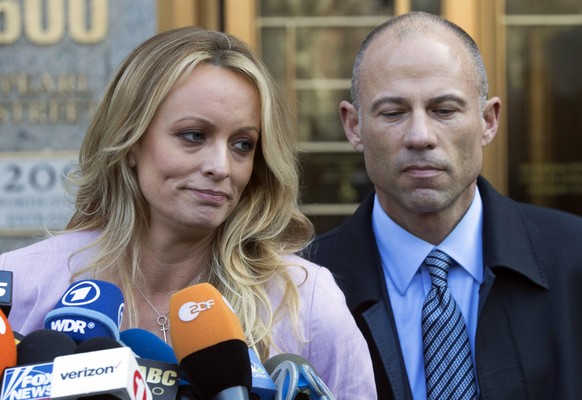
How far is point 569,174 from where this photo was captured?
5887 mm

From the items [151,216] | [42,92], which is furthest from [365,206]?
[42,92]

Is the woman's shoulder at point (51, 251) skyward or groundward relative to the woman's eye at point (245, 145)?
groundward

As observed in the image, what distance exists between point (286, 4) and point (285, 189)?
307cm

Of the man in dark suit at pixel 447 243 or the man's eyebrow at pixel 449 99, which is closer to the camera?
the man in dark suit at pixel 447 243

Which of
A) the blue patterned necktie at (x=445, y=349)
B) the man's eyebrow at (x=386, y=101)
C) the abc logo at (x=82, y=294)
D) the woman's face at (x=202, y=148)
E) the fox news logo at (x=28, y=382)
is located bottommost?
the blue patterned necktie at (x=445, y=349)

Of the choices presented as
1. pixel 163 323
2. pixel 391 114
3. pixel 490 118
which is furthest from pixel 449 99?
pixel 163 323

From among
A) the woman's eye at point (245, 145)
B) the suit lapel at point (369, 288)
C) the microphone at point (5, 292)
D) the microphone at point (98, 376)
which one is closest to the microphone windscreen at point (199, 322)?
the microphone at point (98, 376)

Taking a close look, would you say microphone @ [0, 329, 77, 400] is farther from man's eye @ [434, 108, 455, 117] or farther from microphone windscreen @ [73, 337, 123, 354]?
man's eye @ [434, 108, 455, 117]

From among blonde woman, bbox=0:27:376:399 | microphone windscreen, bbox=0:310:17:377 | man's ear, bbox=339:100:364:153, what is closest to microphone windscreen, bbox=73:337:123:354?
microphone windscreen, bbox=0:310:17:377

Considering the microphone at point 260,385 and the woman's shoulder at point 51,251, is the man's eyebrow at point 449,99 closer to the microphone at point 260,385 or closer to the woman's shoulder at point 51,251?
the woman's shoulder at point 51,251

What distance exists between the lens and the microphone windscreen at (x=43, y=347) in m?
2.04

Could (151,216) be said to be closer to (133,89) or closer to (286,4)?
(133,89)

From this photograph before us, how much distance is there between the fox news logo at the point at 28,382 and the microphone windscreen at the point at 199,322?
0.94 feet

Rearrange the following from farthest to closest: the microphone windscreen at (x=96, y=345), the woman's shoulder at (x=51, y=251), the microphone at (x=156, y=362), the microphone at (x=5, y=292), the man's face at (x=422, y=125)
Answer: the man's face at (x=422, y=125) → the woman's shoulder at (x=51, y=251) → the microphone at (x=5, y=292) → the microphone at (x=156, y=362) → the microphone windscreen at (x=96, y=345)
